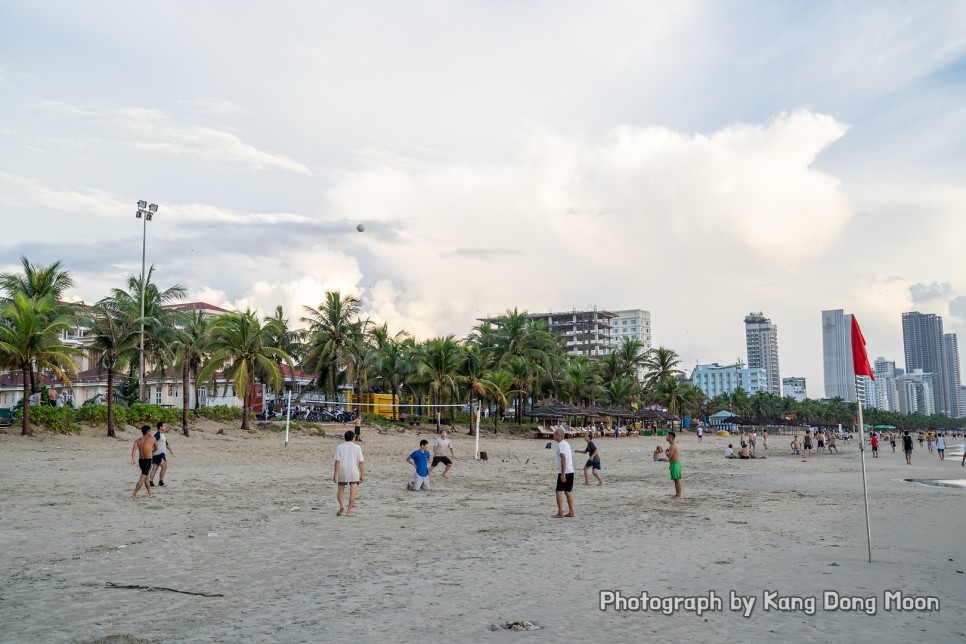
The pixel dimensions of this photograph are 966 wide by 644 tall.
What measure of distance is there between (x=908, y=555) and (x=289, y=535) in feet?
27.4

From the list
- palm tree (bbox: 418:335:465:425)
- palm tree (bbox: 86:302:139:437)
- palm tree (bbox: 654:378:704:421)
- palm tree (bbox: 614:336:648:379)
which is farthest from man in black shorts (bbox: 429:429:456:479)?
palm tree (bbox: 654:378:704:421)

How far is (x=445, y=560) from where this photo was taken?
9.05 m

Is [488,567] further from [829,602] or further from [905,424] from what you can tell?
[905,424]

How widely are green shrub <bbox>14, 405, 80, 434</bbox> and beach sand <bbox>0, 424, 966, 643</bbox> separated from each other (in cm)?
952

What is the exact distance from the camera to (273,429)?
3791 cm

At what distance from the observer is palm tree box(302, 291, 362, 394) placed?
151ft

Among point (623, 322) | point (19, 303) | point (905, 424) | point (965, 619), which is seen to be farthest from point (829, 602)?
point (905, 424)

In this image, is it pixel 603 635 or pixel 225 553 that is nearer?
pixel 603 635

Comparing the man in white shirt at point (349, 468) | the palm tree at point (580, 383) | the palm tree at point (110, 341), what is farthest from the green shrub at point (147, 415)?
the palm tree at point (580, 383)

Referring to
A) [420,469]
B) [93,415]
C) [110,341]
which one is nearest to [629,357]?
[110,341]

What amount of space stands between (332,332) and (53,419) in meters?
20.1

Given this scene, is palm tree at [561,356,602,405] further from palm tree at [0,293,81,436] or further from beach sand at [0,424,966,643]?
beach sand at [0,424,966,643]

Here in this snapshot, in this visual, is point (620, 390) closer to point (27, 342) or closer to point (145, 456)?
point (27, 342)

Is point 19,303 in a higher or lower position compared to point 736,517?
higher
